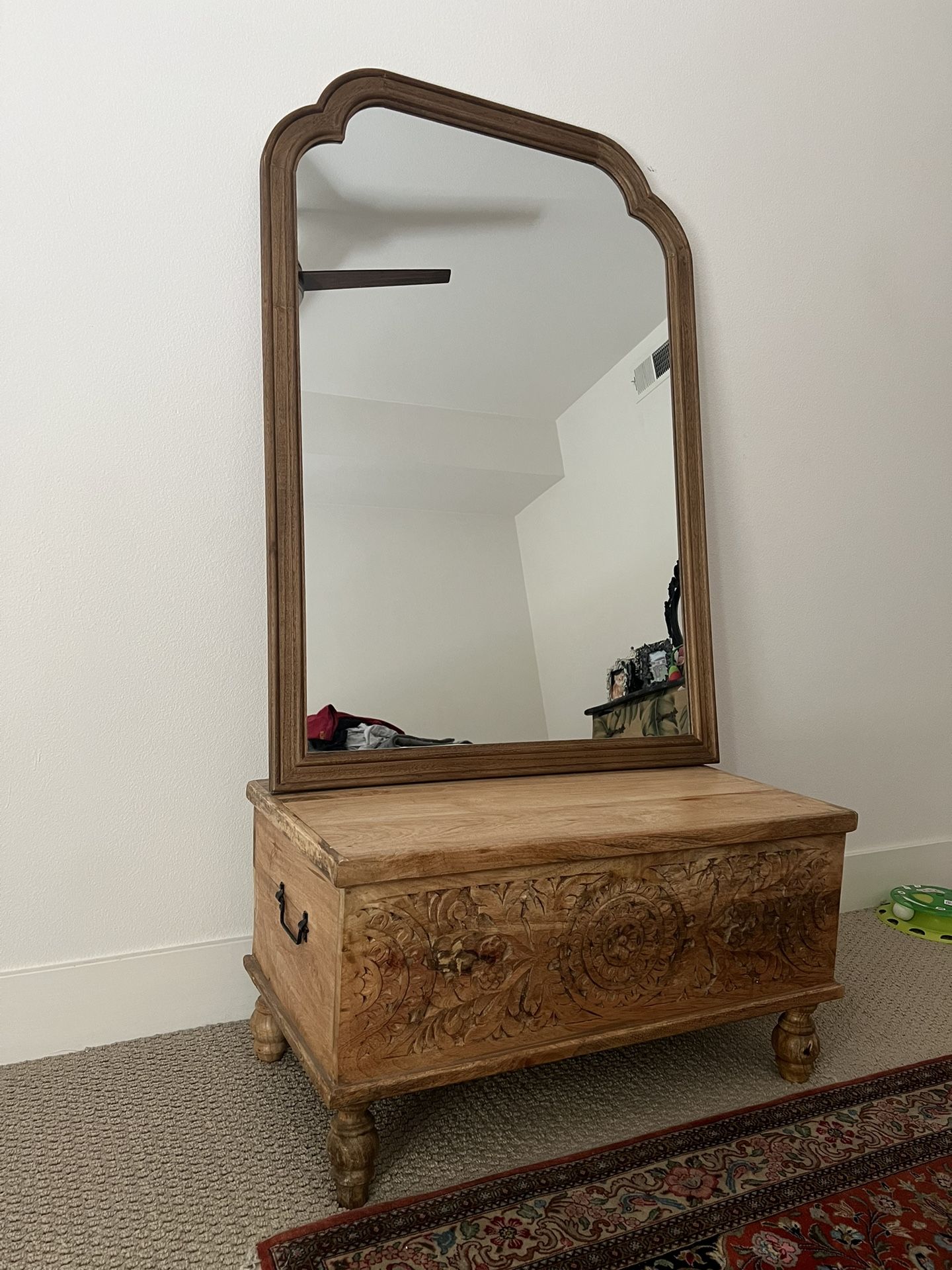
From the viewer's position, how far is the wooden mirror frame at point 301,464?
1.52 meters

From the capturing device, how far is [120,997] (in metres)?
1.54

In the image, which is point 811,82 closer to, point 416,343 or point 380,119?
point 380,119

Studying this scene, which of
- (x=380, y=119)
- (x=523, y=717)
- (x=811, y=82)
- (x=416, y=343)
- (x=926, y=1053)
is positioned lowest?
(x=926, y=1053)

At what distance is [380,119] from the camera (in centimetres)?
171

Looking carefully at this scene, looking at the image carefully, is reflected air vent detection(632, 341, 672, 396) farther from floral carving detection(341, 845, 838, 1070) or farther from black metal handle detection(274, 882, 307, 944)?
black metal handle detection(274, 882, 307, 944)

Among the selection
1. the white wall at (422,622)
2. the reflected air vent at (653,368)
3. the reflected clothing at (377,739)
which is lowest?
the reflected clothing at (377,739)

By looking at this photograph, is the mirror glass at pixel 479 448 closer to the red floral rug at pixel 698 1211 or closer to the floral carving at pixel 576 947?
the floral carving at pixel 576 947

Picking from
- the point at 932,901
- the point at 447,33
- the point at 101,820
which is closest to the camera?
the point at 101,820

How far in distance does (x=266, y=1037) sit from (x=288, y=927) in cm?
30

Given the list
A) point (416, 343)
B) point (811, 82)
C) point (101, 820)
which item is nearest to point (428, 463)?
point (416, 343)

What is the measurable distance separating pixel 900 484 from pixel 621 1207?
199 centimetres

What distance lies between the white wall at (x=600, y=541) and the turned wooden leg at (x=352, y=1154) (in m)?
0.81

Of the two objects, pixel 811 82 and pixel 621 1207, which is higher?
pixel 811 82

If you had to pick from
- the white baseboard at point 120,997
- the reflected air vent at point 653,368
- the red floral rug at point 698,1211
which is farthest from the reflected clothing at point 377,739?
the reflected air vent at point 653,368
